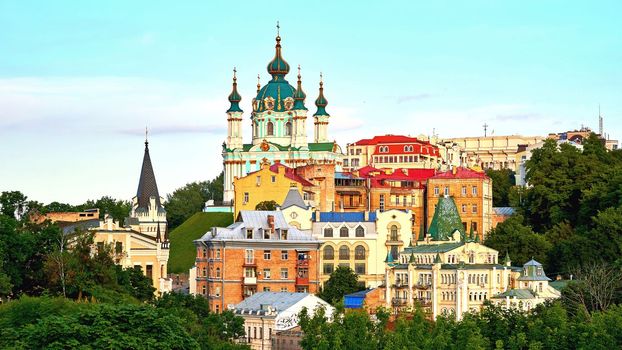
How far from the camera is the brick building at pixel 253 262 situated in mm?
106312

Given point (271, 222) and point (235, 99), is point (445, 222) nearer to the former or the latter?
point (271, 222)

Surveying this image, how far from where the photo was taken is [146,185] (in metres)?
121

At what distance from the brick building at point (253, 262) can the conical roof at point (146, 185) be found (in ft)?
42.9

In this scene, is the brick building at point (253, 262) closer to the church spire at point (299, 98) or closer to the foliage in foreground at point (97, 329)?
the foliage in foreground at point (97, 329)

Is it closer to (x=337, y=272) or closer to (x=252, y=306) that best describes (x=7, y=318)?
(x=252, y=306)

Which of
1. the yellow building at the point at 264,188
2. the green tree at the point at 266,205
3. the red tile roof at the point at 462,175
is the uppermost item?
the red tile roof at the point at 462,175

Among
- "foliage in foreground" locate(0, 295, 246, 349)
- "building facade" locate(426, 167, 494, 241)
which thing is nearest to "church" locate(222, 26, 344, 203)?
"building facade" locate(426, 167, 494, 241)

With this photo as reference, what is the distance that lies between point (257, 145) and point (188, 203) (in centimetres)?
761

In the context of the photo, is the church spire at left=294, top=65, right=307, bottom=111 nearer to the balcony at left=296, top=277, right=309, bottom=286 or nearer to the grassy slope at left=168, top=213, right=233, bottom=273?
the grassy slope at left=168, top=213, right=233, bottom=273

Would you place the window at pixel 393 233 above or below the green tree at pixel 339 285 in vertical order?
above

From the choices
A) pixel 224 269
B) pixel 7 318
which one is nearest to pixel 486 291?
pixel 224 269

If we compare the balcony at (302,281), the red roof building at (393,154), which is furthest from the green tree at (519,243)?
the red roof building at (393,154)

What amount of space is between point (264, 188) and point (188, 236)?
10120 millimetres

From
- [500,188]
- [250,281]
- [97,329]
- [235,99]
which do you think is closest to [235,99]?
[235,99]
